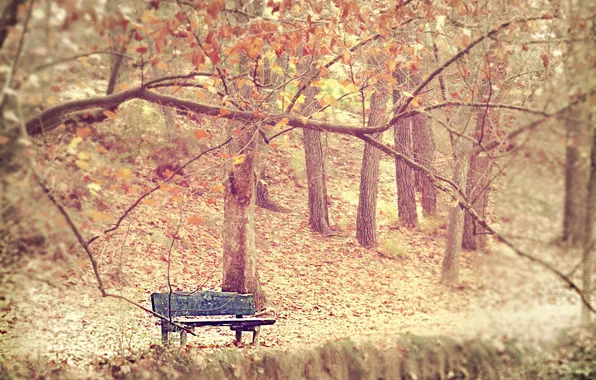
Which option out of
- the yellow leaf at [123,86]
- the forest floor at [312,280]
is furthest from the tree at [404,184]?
the yellow leaf at [123,86]

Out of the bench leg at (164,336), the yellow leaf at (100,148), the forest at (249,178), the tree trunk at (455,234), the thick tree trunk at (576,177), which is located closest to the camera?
the forest at (249,178)

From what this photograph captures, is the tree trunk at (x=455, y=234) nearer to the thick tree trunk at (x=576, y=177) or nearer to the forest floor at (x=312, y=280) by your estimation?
the forest floor at (x=312, y=280)

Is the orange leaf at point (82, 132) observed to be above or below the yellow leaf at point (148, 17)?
below

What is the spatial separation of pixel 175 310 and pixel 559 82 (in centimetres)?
447

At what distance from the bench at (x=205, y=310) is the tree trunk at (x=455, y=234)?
3.95 meters

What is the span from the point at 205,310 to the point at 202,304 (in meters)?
0.08

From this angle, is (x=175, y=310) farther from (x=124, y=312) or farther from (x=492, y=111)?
(x=492, y=111)

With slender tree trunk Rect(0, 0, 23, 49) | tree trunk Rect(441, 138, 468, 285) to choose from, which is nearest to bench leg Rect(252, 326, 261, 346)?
tree trunk Rect(441, 138, 468, 285)

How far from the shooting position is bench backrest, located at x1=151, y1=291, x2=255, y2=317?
6277 mm

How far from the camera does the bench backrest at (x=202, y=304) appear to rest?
20.6 ft

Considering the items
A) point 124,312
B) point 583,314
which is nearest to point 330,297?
point 124,312

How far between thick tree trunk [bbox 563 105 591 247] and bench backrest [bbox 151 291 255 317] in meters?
3.51

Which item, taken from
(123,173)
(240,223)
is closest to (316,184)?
(240,223)

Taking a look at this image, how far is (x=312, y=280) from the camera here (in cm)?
1030
